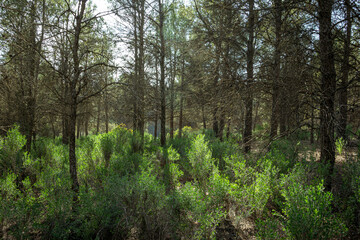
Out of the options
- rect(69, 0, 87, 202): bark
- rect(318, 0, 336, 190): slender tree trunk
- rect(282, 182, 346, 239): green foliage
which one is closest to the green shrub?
rect(282, 182, 346, 239): green foliage

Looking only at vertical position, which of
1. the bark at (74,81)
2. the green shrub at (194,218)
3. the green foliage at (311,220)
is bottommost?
the green shrub at (194,218)

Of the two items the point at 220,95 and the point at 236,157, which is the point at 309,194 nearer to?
the point at 236,157

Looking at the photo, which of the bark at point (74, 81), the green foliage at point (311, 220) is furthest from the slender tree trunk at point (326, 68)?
the bark at point (74, 81)

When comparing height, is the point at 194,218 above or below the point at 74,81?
below

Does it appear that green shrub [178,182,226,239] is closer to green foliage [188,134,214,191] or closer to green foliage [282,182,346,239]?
green foliage [282,182,346,239]

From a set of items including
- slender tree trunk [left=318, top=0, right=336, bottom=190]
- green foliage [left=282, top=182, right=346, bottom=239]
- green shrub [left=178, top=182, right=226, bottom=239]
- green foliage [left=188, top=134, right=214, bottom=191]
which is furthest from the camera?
green foliage [left=188, top=134, right=214, bottom=191]

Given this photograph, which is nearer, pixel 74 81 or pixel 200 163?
pixel 74 81

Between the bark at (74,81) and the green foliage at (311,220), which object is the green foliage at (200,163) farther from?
the bark at (74,81)

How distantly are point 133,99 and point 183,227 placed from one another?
230 centimetres

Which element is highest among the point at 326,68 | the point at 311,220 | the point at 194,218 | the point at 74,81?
the point at 326,68

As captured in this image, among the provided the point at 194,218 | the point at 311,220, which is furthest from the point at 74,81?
the point at 311,220

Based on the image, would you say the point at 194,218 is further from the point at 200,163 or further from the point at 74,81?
the point at 74,81

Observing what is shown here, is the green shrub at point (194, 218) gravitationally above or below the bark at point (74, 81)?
below

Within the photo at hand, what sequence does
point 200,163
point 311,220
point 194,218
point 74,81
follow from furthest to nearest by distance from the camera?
point 200,163 → point 74,81 → point 194,218 → point 311,220
